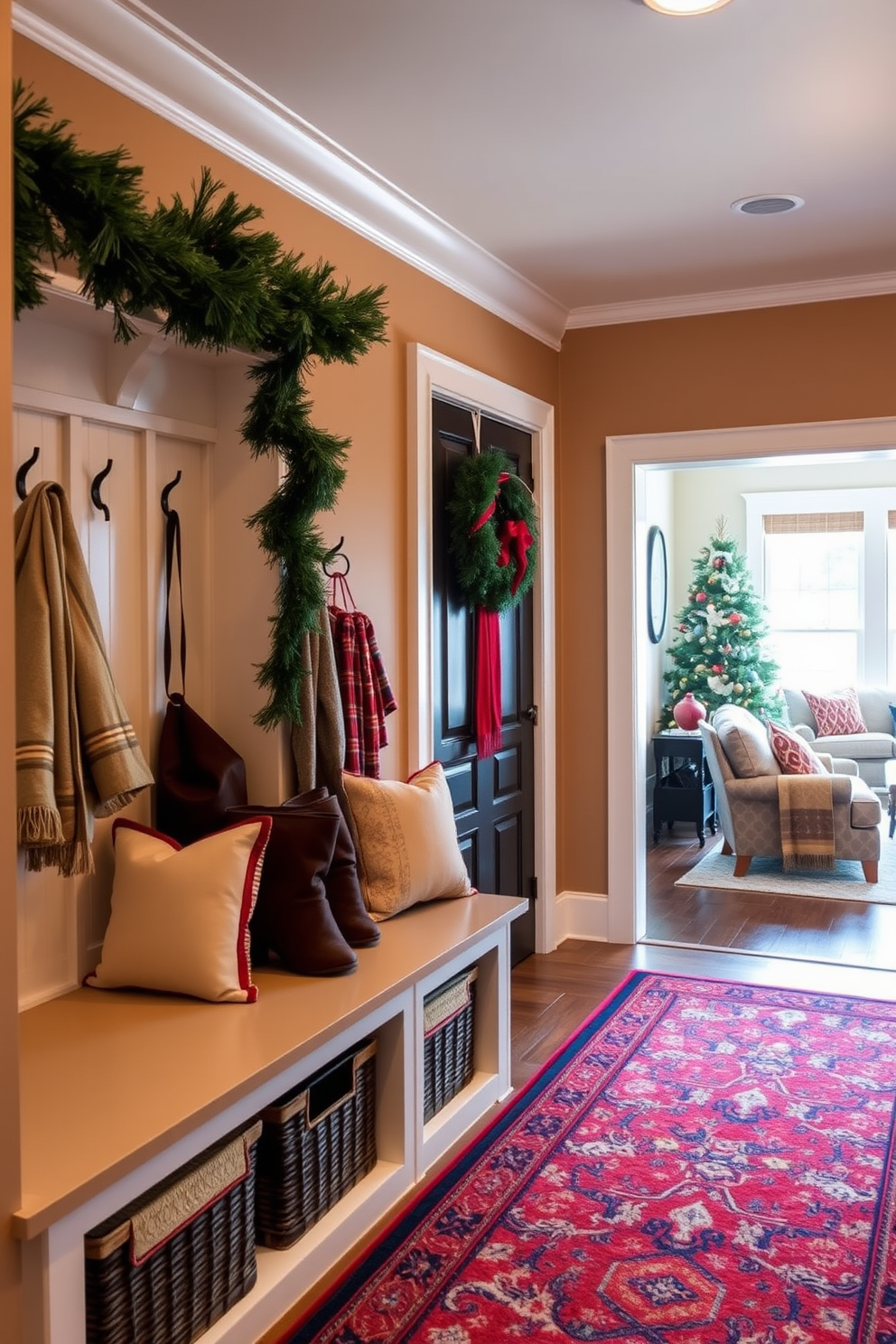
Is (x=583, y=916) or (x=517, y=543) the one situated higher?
(x=517, y=543)

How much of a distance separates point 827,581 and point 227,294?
25.1ft

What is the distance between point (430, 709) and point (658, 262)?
1891 mm

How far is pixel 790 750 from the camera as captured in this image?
6.46 m

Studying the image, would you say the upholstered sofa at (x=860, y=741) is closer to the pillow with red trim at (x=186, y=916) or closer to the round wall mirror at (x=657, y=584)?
the round wall mirror at (x=657, y=584)

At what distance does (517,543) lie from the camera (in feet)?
14.1

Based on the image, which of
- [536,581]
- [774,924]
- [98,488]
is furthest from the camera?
[774,924]

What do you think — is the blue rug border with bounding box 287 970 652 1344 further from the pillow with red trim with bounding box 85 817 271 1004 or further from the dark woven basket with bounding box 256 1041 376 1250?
the pillow with red trim with bounding box 85 817 271 1004

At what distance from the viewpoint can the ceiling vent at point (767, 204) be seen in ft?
11.9

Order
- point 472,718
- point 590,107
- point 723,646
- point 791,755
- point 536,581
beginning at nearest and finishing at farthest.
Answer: point 590,107 < point 472,718 < point 536,581 < point 791,755 < point 723,646

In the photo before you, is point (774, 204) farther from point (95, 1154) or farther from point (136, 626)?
point (95, 1154)

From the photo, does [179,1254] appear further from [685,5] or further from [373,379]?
[685,5]

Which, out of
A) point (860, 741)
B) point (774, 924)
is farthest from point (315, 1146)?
point (860, 741)

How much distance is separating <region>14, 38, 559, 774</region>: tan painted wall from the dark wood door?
26 centimetres

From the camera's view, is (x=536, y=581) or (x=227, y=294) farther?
(x=536, y=581)
